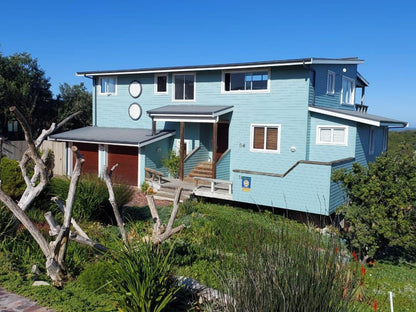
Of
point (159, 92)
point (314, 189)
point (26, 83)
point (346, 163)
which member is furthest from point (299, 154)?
point (26, 83)

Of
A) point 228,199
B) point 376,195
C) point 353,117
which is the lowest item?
point 228,199

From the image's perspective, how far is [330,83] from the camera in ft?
64.6

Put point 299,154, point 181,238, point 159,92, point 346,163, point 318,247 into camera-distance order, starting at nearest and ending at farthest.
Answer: point 318,247 → point 181,238 → point 346,163 → point 299,154 → point 159,92

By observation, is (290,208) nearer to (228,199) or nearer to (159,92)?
(228,199)

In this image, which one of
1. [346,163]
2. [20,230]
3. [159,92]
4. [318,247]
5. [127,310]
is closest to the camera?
[318,247]

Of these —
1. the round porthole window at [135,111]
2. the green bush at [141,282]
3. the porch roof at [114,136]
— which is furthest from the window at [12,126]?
the green bush at [141,282]

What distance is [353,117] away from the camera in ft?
53.9

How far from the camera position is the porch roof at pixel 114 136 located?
19.4 m

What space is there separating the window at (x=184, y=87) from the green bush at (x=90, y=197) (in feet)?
32.9

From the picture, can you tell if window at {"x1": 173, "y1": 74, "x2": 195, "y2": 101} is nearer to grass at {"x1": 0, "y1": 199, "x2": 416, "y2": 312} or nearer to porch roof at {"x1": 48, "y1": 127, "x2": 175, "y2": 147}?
porch roof at {"x1": 48, "y1": 127, "x2": 175, "y2": 147}

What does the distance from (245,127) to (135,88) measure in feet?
24.7

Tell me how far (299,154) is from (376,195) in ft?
20.9

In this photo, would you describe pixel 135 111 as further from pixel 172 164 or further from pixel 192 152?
pixel 192 152

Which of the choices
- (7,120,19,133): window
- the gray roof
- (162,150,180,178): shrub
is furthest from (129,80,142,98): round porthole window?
(7,120,19,133): window
